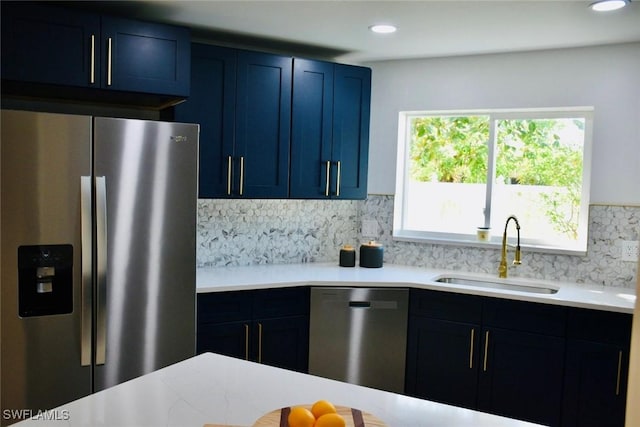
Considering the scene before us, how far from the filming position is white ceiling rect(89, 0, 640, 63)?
A: 8.82 feet

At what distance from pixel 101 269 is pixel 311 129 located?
1622mm

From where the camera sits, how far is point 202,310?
9.71ft

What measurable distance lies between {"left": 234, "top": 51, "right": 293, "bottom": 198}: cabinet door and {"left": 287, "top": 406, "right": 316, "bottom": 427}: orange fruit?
220 centimetres

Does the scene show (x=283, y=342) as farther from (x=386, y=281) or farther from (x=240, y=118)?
(x=240, y=118)

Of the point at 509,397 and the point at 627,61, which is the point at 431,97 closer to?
the point at 627,61

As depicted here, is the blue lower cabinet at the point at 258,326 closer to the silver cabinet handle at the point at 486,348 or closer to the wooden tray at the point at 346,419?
the silver cabinet handle at the point at 486,348

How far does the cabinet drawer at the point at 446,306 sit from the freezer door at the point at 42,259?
179 centimetres

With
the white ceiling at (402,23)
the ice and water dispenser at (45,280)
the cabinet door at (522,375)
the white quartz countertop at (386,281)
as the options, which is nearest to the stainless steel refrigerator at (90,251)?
the ice and water dispenser at (45,280)

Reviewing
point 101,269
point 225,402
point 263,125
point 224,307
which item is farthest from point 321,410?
point 263,125

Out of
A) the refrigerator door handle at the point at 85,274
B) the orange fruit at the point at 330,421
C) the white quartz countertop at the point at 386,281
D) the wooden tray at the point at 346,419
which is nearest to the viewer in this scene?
the orange fruit at the point at 330,421

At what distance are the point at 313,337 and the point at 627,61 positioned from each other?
2.43 meters

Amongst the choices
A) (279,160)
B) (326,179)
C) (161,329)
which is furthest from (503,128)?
(161,329)

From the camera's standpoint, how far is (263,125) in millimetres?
3383

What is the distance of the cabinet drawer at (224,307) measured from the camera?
2961 mm
